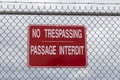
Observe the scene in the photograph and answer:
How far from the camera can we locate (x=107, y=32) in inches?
129

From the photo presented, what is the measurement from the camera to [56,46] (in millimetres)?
2758

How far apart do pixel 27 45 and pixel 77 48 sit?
Answer: 63 centimetres

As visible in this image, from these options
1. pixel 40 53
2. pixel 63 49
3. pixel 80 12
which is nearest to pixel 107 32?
pixel 80 12

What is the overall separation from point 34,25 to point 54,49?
0.40 metres

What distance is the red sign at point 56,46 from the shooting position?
2746mm

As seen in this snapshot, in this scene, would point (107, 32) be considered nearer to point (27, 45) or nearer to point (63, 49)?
point (63, 49)

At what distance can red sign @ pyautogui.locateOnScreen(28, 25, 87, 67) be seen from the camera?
9.01 ft

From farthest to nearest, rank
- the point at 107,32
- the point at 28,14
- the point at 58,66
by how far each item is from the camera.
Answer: the point at 107,32, the point at 28,14, the point at 58,66

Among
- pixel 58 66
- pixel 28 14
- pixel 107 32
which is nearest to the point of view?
pixel 58 66

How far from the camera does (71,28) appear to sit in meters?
2.84

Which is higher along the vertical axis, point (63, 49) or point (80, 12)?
point (80, 12)

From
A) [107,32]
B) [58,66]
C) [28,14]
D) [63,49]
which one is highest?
[28,14]

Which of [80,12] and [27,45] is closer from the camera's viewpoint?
[27,45]

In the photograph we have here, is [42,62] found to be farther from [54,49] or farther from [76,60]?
[76,60]
